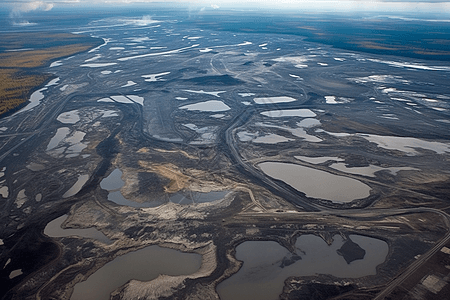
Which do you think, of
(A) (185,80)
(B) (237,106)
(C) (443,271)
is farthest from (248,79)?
(C) (443,271)

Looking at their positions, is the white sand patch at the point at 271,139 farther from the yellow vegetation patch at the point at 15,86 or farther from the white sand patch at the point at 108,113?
the yellow vegetation patch at the point at 15,86

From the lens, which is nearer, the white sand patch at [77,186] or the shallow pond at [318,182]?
the shallow pond at [318,182]

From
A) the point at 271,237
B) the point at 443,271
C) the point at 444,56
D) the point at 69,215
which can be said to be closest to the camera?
the point at 443,271

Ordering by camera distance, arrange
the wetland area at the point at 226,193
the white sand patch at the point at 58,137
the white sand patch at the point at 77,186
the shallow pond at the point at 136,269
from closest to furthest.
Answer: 1. the shallow pond at the point at 136,269
2. the wetland area at the point at 226,193
3. the white sand patch at the point at 77,186
4. the white sand patch at the point at 58,137

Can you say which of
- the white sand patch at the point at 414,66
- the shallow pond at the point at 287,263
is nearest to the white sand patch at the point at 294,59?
the white sand patch at the point at 414,66

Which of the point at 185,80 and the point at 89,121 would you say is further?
the point at 185,80

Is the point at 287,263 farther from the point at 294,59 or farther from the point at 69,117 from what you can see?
the point at 294,59

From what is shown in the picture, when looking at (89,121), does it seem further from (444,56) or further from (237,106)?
(444,56)

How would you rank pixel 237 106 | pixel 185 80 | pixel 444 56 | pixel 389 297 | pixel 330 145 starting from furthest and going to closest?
pixel 444 56
pixel 185 80
pixel 237 106
pixel 330 145
pixel 389 297
